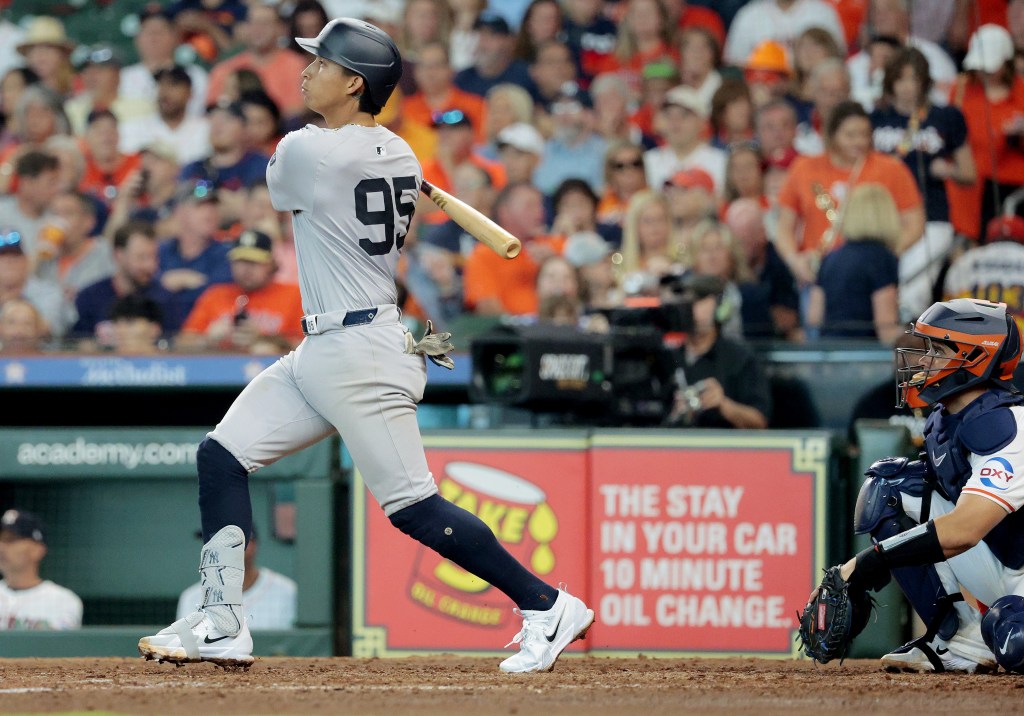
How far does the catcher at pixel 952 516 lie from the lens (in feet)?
15.6

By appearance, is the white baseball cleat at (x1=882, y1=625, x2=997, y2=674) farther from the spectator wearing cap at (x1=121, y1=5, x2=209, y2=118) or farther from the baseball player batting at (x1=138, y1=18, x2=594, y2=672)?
the spectator wearing cap at (x1=121, y1=5, x2=209, y2=118)

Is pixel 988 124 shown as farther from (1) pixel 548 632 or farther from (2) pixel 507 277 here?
(1) pixel 548 632

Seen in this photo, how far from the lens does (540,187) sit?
9.82m

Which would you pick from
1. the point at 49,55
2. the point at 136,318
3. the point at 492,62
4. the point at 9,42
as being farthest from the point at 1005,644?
the point at 9,42

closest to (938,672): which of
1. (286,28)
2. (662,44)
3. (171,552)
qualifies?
(171,552)

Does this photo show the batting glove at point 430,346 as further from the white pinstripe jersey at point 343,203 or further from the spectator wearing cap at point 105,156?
the spectator wearing cap at point 105,156

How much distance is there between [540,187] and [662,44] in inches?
56.8

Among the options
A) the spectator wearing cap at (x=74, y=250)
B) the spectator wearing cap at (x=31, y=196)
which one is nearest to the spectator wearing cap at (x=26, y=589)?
the spectator wearing cap at (x=74, y=250)

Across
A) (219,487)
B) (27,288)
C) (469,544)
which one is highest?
(27,288)

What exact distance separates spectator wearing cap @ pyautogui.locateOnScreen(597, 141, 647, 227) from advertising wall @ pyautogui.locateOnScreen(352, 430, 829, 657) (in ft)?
9.24

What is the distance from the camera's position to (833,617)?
488cm

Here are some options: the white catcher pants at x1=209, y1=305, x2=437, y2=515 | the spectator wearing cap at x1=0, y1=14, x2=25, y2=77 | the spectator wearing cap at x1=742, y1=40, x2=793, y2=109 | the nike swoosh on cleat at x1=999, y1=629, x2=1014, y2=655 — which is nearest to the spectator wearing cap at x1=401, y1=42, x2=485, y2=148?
the spectator wearing cap at x1=742, y1=40, x2=793, y2=109

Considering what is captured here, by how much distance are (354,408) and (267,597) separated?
2.74 m

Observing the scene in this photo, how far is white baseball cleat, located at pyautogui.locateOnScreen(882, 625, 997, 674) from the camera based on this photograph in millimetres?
5066
